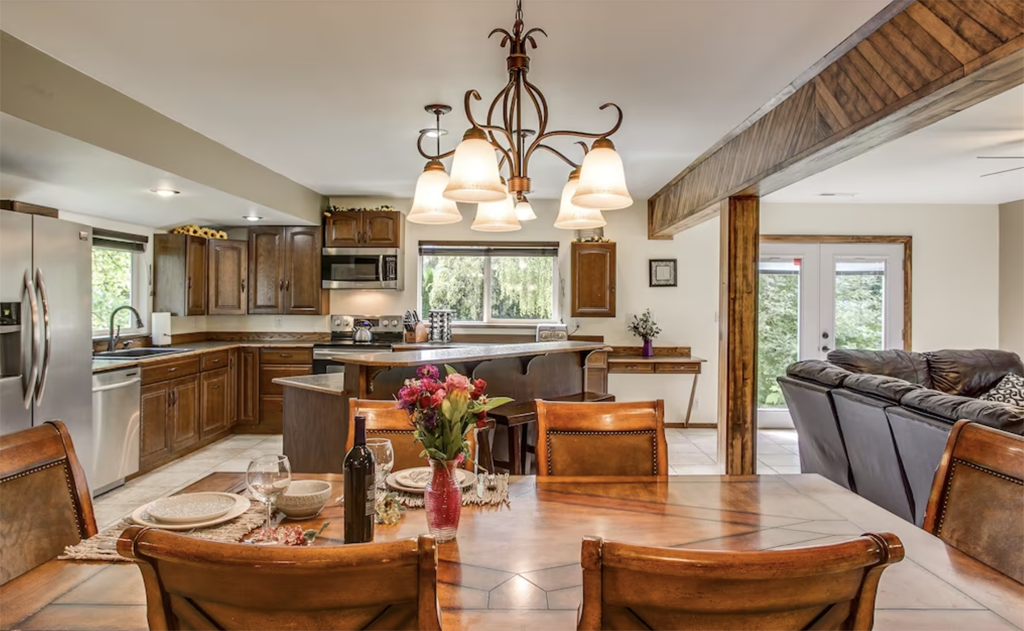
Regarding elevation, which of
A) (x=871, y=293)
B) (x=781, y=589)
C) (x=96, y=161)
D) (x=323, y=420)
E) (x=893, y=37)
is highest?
(x=893, y=37)

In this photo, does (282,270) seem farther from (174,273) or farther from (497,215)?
(497,215)

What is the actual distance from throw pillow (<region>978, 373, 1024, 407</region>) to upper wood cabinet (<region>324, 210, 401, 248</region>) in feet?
16.4

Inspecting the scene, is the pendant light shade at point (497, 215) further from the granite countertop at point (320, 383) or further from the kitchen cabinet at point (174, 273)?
the kitchen cabinet at point (174, 273)

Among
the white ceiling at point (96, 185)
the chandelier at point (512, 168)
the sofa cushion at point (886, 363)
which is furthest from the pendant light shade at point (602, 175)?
the sofa cushion at point (886, 363)

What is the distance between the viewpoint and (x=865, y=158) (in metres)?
4.39

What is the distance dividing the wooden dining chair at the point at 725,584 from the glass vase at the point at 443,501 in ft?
1.94

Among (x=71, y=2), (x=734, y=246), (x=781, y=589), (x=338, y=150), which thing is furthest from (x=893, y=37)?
(x=338, y=150)

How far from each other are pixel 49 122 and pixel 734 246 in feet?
12.4

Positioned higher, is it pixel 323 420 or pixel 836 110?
pixel 836 110

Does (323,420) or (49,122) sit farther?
(323,420)

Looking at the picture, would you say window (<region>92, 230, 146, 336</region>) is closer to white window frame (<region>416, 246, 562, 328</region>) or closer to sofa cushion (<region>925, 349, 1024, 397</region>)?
white window frame (<region>416, 246, 562, 328</region>)

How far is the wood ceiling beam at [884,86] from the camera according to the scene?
181 centimetres

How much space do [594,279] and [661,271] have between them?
0.80 metres

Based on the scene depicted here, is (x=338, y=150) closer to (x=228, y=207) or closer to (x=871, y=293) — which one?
(x=228, y=207)
